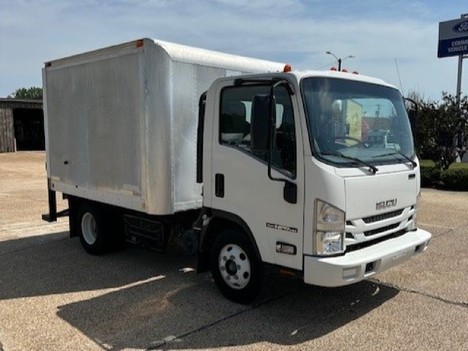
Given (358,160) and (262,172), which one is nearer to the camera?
(358,160)

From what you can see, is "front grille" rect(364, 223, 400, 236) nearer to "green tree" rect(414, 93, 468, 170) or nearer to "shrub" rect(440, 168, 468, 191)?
"shrub" rect(440, 168, 468, 191)

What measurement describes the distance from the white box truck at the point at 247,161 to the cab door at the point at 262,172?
0.01m

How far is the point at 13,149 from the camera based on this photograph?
32.7 meters

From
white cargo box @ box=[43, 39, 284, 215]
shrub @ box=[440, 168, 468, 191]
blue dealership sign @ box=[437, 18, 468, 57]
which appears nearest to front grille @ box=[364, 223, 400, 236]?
white cargo box @ box=[43, 39, 284, 215]

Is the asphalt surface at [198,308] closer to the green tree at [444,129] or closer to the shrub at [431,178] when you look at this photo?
the shrub at [431,178]

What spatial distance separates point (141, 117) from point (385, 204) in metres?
2.75

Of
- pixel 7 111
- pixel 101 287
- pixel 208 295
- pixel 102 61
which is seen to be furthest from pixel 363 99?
pixel 7 111

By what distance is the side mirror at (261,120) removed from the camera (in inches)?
157

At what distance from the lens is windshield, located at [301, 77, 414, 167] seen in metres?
4.17

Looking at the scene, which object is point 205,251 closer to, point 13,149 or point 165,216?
point 165,216

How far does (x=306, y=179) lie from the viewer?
13.4ft

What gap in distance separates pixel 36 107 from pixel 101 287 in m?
31.2

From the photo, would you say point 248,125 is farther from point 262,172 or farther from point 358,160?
point 358,160

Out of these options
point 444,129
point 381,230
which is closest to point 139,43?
point 381,230
